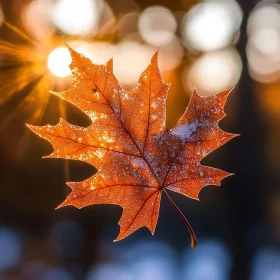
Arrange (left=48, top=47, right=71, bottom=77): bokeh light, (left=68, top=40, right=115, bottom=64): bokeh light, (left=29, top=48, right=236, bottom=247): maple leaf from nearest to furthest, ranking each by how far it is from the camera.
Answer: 1. (left=29, top=48, right=236, bottom=247): maple leaf
2. (left=48, top=47, right=71, bottom=77): bokeh light
3. (left=68, top=40, right=115, bottom=64): bokeh light

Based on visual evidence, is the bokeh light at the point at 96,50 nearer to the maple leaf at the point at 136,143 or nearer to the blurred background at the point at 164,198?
the blurred background at the point at 164,198

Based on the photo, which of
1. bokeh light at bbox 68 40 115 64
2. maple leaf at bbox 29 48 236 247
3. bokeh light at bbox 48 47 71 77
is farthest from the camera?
bokeh light at bbox 68 40 115 64

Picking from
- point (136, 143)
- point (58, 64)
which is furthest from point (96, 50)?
point (136, 143)

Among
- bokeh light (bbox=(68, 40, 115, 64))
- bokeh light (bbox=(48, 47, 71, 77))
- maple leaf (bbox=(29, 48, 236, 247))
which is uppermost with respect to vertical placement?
bokeh light (bbox=(68, 40, 115, 64))

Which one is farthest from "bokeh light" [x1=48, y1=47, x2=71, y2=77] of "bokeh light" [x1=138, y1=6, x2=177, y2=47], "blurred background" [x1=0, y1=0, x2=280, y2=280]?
"bokeh light" [x1=138, y1=6, x2=177, y2=47]

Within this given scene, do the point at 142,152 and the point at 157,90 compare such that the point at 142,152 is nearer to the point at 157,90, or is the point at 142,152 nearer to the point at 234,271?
the point at 157,90

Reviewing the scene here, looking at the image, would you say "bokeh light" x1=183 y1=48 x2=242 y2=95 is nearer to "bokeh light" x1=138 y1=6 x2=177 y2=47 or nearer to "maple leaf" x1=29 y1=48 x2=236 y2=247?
"bokeh light" x1=138 y1=6 x2=177 y2=47

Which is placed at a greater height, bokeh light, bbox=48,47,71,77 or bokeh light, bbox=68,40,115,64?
bokeh light, bbox=68,40,115,64

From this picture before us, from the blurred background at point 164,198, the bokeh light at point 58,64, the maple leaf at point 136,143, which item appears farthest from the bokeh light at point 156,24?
the maple leaf at point 136,143
